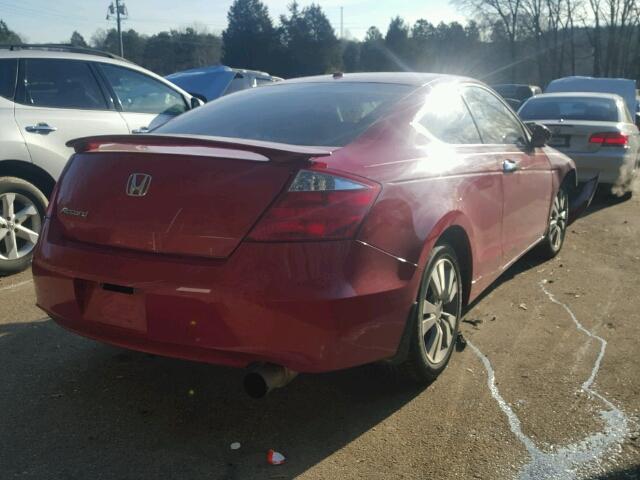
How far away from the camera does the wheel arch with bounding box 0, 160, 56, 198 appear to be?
516 cm

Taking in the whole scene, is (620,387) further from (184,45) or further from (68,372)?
(184,45)

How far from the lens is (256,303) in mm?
2479

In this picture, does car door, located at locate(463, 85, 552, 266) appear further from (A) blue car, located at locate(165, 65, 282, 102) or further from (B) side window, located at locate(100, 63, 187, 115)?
(A) blue car, located at locate(165, 65, 282, 102)

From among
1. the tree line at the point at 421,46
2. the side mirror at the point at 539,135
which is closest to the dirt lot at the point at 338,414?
the side mirror at the point at 539,135

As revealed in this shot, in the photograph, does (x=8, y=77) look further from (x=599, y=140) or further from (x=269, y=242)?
(x=599, y=140)

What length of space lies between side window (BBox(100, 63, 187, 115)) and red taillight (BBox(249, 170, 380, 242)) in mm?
4102

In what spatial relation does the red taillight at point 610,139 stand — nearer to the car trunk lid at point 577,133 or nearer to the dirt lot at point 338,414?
the car trunk lid at point 577,133

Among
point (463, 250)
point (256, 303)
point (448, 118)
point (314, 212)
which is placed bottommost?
point (463, 250)

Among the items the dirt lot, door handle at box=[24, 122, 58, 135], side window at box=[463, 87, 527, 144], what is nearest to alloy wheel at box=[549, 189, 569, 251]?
side window at box=[463, 87, 527, 144]

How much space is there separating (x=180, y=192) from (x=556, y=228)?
4146 mm

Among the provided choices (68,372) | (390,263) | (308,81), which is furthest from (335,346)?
(308,81)

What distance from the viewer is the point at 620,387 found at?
128 inches

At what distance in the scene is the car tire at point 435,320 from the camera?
3008 millimetres

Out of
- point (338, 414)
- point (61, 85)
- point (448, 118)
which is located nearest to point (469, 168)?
point (448, 118)
